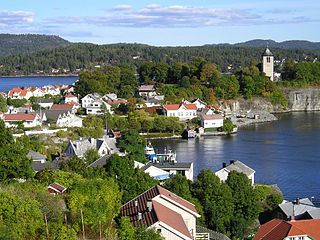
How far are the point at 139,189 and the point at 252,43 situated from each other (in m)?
119

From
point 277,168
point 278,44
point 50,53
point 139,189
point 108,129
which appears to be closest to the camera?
point 139,189

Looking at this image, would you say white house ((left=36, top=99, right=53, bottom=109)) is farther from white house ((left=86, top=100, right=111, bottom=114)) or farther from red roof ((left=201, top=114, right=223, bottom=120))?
red roof ((left=201, top=114, right=223, bottom=120))

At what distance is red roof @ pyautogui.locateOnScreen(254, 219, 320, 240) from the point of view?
23.5ft

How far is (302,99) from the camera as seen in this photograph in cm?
3103

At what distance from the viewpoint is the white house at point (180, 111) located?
2248 cm

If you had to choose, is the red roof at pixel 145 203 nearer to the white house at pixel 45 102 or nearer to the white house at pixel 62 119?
the white house at pixel 62 119

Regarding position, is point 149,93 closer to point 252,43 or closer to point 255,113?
point 255,113

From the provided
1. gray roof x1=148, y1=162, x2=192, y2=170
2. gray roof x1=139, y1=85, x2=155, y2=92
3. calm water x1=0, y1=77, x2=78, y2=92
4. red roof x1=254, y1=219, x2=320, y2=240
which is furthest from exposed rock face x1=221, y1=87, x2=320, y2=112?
calm water x1=0, y1=77, x2=78, y2=92

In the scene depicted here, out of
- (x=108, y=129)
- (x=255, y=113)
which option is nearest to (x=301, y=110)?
(x=255, y=113)

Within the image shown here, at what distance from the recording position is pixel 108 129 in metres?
19.4

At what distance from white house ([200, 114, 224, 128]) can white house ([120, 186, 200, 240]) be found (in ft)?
49.2

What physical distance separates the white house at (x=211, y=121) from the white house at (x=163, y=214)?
590 inches

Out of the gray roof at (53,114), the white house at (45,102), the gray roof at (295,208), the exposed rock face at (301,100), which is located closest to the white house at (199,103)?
the exposed rock face at (301,100)

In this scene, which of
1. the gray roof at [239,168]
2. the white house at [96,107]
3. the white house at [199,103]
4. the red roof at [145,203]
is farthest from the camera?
the white house at [199,103]
